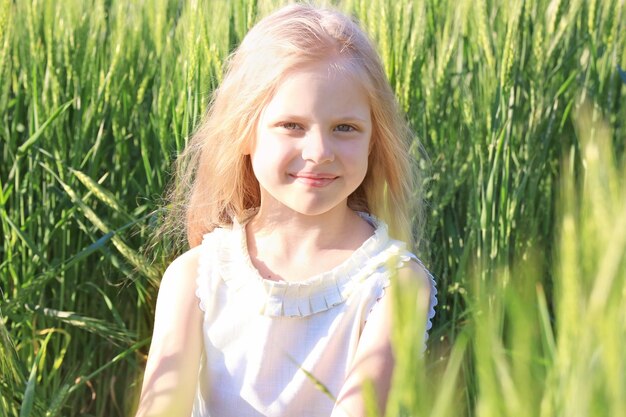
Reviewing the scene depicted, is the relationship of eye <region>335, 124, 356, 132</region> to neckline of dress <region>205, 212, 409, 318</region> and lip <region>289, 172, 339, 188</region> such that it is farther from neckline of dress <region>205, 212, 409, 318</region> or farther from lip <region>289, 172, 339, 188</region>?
neckline of dress <region>205, 212, 409, 318</region>

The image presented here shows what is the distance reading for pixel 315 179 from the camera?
1327mm

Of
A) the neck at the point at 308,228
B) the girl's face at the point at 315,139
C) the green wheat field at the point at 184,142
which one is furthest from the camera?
the green wheat field at the point at 184,142

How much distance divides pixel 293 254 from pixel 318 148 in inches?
7.5

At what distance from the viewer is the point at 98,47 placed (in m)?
2.06

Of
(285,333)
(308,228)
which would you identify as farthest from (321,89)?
(285,333)

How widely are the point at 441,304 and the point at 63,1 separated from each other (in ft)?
3.15

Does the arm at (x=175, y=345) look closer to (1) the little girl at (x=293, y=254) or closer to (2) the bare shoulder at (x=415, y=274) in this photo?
(1) the little girl at (x=293, y=254)

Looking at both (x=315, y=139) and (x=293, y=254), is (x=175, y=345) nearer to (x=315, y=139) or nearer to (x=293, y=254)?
(x=293, y=254)

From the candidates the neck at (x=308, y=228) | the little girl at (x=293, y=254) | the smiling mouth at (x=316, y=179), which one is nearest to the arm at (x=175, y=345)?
the little girl at (x=293, y=254)

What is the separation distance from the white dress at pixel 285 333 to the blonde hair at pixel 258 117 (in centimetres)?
10

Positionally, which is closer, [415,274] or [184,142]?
[415,274]

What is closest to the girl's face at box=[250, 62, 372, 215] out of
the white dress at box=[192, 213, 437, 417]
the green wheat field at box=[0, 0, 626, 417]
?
the white dress at box=[192, 213, 437, 417]

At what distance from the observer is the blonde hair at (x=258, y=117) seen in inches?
55.2

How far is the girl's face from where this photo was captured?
132cm
